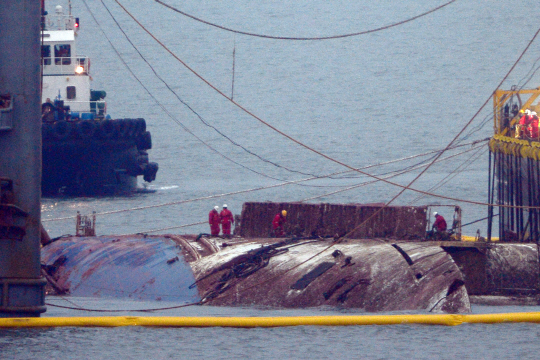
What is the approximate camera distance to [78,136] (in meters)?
49.8

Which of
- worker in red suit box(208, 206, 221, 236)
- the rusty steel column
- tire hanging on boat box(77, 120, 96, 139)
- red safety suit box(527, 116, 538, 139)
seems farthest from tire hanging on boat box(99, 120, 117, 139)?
the rusty steel column

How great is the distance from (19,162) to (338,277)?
7.98m

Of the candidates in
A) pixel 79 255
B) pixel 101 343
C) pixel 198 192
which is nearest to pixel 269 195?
pixel 198 192

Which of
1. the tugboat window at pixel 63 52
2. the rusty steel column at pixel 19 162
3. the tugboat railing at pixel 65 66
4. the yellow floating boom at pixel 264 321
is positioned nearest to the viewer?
the rusty steel column at pixel 19 162

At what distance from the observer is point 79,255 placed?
2347cm

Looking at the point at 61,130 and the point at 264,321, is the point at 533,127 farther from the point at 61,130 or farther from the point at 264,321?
the point at 61,130

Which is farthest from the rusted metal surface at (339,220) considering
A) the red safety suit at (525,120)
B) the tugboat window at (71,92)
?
the tugboat window at (71,92)

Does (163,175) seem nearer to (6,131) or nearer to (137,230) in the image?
(137,230)

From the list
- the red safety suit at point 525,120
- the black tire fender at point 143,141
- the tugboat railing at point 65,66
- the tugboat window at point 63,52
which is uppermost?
the tugboat window at point 63,52

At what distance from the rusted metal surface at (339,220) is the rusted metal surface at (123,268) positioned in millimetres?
2985

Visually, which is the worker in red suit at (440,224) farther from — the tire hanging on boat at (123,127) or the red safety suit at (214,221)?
the tire hanging on boat at (123,127)

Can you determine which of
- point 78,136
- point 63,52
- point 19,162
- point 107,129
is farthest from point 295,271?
point 63,52

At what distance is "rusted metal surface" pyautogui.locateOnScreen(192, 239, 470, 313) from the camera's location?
17875 mm

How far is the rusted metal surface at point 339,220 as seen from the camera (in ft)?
74.7
